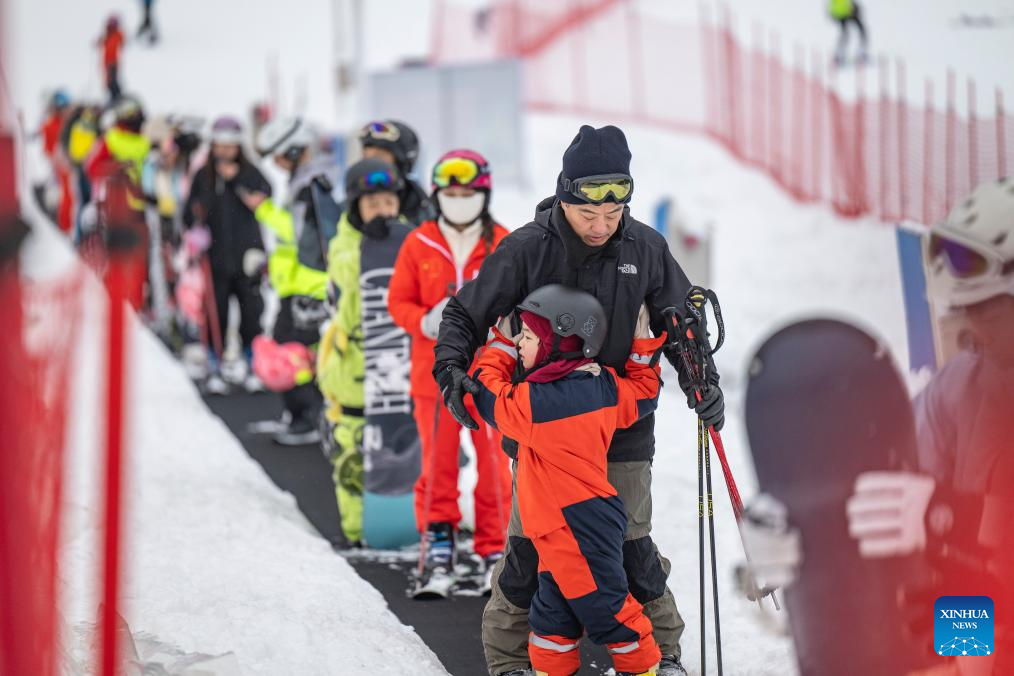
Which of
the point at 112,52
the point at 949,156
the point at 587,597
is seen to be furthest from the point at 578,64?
the point at 587,597

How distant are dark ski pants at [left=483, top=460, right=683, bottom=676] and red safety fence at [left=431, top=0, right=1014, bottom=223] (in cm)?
189

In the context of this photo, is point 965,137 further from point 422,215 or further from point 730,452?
point 422,215

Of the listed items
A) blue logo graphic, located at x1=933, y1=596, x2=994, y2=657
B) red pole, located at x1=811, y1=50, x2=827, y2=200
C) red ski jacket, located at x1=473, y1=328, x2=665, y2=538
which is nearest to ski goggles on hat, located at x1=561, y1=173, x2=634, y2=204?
red ski jacket, located at x1=473, y1=328, x2=665, y2=538

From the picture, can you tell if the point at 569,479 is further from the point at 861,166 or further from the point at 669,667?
the point at 861,166

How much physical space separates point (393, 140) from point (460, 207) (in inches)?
48.2

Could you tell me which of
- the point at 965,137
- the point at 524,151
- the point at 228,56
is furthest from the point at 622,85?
the point at 965,137

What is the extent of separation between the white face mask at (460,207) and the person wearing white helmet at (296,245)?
59.9 inches

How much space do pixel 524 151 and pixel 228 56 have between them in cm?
952

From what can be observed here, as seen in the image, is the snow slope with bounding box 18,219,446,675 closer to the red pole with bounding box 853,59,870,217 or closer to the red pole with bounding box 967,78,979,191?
the red pole with bounding box 967,78,979,191

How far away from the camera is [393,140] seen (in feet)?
18.8

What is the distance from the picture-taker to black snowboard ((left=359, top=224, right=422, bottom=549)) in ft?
16.8

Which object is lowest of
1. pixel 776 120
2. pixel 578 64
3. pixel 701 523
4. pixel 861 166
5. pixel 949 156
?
pixel 701 523

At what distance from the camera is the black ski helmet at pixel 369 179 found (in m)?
5.13

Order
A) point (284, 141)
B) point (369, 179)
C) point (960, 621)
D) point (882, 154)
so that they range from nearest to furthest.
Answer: point (960, 621) → point (369, 179) → point (284, 141) → point (882, 154)
